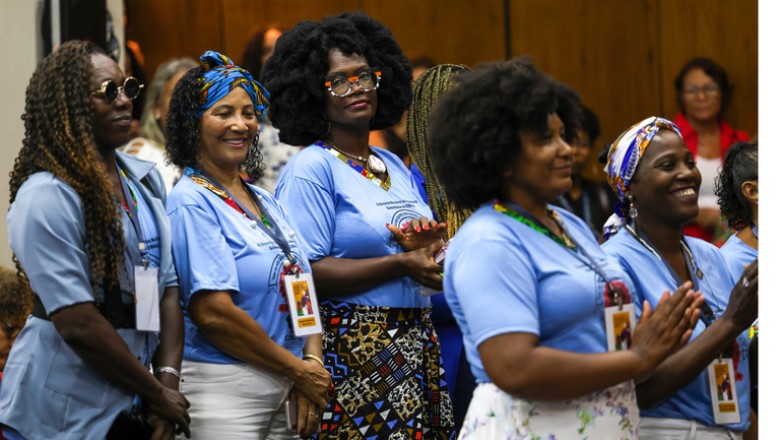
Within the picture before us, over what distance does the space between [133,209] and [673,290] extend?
1671 mm

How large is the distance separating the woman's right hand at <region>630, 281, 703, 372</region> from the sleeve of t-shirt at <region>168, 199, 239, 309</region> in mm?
1387

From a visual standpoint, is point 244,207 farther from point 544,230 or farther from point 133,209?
point 544,230

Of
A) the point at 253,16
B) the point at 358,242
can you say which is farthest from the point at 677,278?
the point at 253,16

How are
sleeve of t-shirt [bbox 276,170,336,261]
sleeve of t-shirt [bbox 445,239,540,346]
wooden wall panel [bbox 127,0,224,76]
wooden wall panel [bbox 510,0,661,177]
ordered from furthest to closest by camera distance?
wooden wall panel [bbox 510,0,661,177], wooden wall panel [bbox 127,0,224,76], sleeve of t-shirt [bbox 276,170,336,261], sleeve of t-shirt [bbox 445,239,540,346]

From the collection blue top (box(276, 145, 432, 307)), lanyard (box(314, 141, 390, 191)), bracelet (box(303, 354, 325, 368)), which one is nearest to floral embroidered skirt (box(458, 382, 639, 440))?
bracelet (box(303, 354, 325, 368))

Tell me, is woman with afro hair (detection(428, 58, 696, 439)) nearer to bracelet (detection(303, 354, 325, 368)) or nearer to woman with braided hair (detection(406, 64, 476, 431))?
bracelet (detection(303, 354, 325, 368))

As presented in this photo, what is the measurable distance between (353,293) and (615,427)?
146cm

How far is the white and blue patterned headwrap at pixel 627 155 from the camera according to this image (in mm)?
3857

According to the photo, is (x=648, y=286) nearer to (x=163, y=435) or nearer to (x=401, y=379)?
(x=401, y=379)

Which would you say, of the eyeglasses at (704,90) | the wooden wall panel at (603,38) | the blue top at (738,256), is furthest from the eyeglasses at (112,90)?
the eyeglasses at (704,90)

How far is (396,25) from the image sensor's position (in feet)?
27.0

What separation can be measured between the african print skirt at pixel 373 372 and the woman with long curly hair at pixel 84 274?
740 millimetres

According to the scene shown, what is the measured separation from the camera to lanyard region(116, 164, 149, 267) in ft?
11.7

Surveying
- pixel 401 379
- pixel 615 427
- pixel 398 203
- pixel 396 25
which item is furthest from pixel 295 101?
pixel 396 25
